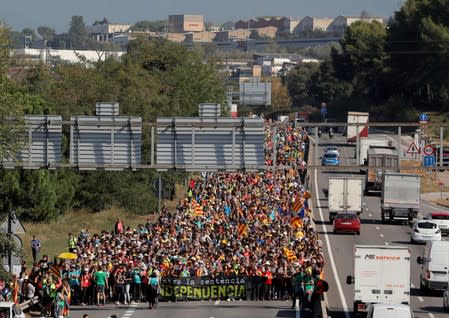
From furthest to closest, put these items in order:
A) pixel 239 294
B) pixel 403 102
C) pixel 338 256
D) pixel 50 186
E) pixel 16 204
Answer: pixel 403 102, pixel 50 186, pixel 16 204, pixel 338 256, pixel 239 294

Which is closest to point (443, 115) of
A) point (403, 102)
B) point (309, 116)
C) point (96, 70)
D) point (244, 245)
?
point (403, 102)

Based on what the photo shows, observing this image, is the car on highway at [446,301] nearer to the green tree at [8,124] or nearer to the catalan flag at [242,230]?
the catalan flag at [242,230]

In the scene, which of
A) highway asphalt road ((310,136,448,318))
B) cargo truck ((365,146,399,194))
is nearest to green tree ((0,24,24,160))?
highway asphalt road ((310,136,448,318))

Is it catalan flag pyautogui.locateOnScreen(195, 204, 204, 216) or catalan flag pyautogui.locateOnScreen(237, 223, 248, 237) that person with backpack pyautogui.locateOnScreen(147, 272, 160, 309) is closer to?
catalan flag pyautogui.locateOnScreen(237, 223, 248, 237)

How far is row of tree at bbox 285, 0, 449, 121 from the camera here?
14988cm

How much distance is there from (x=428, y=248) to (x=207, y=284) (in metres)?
7.47

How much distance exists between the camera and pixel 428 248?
150ft

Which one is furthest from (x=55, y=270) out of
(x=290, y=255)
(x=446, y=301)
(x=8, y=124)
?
(x=446, y=301)

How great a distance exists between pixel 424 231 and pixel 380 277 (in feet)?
71.9

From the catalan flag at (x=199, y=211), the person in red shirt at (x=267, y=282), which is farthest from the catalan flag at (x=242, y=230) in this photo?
the person in red shirt at (x=267, y=282)

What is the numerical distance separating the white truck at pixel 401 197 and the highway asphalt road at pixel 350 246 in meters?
0.66

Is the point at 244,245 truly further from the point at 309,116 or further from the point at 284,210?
the point at 309,116

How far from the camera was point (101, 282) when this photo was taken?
4200cm

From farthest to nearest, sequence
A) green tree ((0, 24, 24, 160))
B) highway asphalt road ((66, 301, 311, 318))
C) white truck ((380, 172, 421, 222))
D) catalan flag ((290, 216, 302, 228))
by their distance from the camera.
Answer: white truck ((380, 172, 421, 222))
catalan flag ((290, 216, 302, 228))
highway asphalt road ((66, 301, 311, 318))
green tree ((0, 24, 24, 160))
